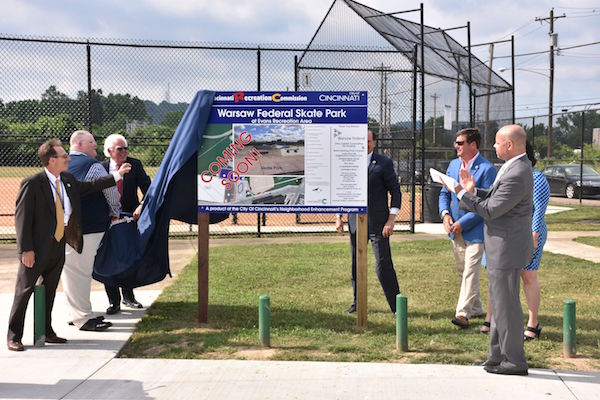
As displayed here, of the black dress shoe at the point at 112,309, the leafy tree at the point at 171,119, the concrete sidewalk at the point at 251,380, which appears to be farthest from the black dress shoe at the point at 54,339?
the leafy tree at the point at 171,119

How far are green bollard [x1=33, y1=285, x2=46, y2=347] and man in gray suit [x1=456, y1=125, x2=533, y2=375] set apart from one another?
368 centimetres

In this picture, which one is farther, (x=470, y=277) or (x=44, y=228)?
(x=470, y=277)

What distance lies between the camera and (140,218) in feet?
22.8

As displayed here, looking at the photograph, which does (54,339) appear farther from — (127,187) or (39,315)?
(127,187)

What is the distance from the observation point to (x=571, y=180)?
26859mm

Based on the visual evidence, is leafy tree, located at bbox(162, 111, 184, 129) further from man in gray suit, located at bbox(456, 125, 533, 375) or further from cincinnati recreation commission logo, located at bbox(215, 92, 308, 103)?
man in gray suit, located at bbox(456, 125, 533, 375)

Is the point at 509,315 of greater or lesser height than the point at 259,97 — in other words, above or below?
below

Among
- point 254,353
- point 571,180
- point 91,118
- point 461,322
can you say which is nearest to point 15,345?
point 254,353

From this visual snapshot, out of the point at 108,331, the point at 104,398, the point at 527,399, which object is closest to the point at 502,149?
the point at 527,399

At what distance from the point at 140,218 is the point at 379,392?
3.26 m

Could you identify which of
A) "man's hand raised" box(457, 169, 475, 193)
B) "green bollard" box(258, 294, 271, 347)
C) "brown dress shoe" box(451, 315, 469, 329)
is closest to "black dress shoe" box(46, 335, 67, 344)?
"green bollard" box(258, 294, 271, 347)

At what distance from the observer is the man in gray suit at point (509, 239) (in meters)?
5.11

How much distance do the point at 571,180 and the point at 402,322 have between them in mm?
23301

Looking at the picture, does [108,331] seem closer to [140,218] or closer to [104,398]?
[140,218]
